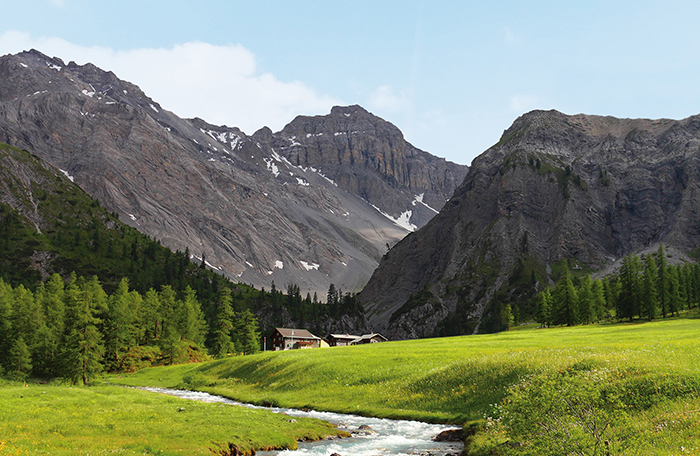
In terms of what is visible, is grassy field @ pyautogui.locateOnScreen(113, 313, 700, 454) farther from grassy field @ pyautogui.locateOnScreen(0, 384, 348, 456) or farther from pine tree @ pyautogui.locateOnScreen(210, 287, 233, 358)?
pine tree @ pyautogui.locateOnScreen(210, 287, 233, 358)

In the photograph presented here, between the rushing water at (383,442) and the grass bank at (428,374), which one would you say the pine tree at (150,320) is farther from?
the rushing water at (383,442)

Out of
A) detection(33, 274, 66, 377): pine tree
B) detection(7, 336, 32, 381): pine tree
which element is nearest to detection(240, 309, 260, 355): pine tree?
detection(33, 274, 66, 377): pine tree

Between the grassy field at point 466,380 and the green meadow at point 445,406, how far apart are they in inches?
5.1

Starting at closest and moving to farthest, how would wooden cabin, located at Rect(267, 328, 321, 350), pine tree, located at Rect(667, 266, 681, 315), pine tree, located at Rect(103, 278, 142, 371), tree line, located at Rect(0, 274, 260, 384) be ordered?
tree line, located at Rect(0, 274, 260, 384)
pine tree, located at Rect(103, 278, 142, 371)
pine tree, located at Rect(667, 266, 681, 315)
wooden cabin, located at Rect(267, 328, 321, 350)

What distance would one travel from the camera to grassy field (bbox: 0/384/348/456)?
88.2 ft

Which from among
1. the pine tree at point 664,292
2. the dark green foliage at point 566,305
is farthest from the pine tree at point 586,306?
the pine tree at point 664,292

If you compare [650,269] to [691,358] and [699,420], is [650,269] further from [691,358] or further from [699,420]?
[699,420]

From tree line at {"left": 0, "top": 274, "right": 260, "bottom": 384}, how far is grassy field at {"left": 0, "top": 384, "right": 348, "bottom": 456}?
1340 inches

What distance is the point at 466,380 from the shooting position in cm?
4300

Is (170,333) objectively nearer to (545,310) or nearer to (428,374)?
(428,374)

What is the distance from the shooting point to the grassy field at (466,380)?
2456 cm

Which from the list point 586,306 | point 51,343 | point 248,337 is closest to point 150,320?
point 248,337

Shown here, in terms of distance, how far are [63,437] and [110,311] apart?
79796 mm

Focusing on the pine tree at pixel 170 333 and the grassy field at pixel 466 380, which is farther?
the pine tree at pixel 170 333
